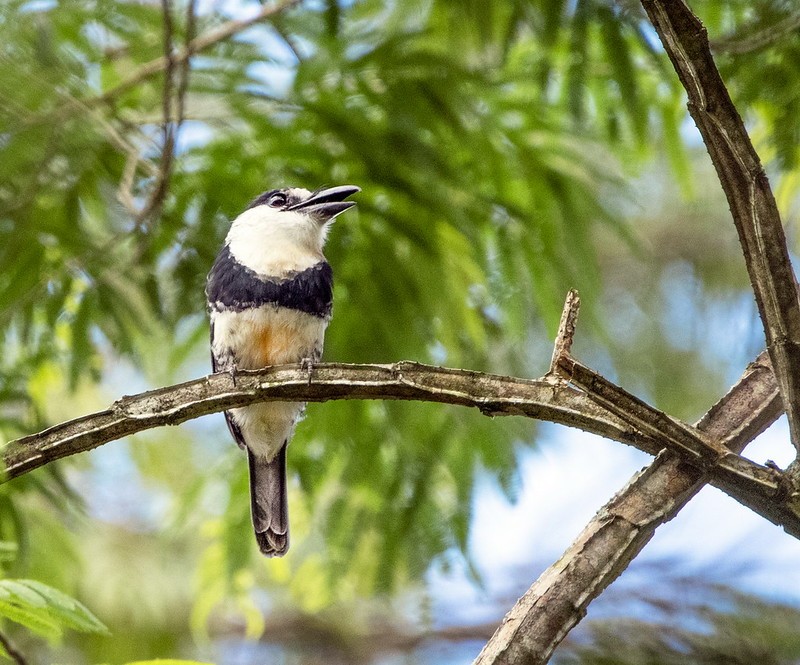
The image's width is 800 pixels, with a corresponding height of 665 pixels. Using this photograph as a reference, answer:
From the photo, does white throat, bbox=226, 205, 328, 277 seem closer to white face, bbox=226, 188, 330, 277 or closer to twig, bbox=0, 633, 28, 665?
white face, bbox=226, 188, 330, 277

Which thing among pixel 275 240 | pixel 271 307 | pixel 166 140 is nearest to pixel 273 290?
pixel 271 307

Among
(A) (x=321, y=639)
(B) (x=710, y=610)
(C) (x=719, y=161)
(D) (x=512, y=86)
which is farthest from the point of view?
(A) (x=321, y=639)

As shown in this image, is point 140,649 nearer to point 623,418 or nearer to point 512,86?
point 512,86

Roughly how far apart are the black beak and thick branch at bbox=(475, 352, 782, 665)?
5.87 feet

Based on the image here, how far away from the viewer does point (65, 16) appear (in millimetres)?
3828

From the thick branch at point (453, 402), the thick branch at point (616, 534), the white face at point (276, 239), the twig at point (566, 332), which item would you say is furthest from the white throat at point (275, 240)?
the thick branch at point (616, 534)

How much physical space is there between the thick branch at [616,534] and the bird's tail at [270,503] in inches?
73.9

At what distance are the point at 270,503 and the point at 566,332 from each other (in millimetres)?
2051

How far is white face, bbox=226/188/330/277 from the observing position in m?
3.60

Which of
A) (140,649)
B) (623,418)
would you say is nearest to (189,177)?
(623,418)

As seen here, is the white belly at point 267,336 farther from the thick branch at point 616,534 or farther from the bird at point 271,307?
the thick branch at point 616,534

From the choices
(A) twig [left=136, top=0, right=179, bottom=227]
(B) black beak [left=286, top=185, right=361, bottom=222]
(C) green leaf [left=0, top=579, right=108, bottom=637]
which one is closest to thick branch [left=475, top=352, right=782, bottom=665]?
(C) green leaf [left=0, top=579, right=108, bottom=637]

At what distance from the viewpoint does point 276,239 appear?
3764 millimetres

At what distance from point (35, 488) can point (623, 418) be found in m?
2.29
